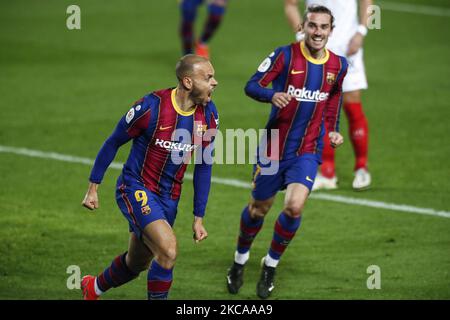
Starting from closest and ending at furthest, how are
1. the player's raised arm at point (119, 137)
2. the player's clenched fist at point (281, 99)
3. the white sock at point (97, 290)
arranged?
the player's raised arm at point (119, 137)
the white sock at point (97, 290)
the player's clenched fist at point (281, 99)

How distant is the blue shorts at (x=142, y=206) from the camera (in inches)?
305

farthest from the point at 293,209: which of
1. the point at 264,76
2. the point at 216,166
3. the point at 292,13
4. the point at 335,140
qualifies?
the point at 216,166

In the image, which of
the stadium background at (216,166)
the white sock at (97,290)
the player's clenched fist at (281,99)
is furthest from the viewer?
the stadium background at (216,166)

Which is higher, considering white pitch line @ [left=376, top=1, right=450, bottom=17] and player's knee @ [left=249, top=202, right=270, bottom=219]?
white pitch line @ [left=376, top=1, right=450, bottom=17]

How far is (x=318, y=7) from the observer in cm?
892

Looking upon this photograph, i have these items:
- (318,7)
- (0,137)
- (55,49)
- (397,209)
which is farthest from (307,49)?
(55,49)

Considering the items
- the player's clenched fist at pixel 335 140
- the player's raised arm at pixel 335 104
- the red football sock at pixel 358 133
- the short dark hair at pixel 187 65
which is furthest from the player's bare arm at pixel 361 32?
the short dark hair at pixel 187 65

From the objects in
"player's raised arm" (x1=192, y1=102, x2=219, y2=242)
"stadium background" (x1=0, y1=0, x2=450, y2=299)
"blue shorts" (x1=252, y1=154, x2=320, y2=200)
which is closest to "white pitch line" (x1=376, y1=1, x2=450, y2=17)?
"stadium background" (x1=0, y1=0, x2=450, y2=299)

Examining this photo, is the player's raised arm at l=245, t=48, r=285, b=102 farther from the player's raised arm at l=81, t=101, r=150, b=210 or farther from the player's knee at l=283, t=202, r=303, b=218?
the player's raised arm at l=81, t=101, r=150, b=210

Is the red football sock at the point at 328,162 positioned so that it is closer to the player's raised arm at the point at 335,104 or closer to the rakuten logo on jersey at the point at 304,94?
the player's raised arm at the point at 335,104

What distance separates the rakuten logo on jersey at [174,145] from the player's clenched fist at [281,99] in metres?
0.99

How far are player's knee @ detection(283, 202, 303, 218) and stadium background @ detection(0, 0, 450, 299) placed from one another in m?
0.68

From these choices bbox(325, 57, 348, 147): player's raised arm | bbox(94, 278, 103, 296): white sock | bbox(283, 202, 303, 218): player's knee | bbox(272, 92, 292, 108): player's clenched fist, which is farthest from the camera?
bbox(325, 57, 348, 147): player's raised arm

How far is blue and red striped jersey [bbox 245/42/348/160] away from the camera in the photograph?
894 cm
